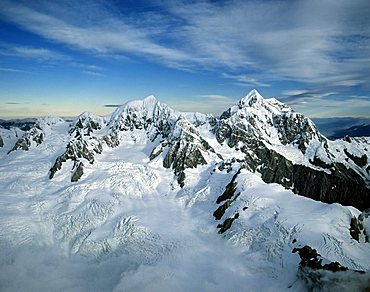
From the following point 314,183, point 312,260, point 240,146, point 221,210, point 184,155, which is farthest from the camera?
point 314,183

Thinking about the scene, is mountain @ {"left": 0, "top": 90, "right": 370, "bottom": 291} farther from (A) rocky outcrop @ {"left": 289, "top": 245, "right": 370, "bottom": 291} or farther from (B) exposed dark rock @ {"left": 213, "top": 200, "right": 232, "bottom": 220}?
(B) exposed dark rock @ {"left": 213, "top": 200, "right": 232, "bottom": 220}

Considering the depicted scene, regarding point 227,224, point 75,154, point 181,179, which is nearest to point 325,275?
point 227,224

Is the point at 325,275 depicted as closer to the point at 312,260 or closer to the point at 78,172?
the point at 312,260

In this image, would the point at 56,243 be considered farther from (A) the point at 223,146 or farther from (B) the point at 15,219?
(A) the point at 223,146

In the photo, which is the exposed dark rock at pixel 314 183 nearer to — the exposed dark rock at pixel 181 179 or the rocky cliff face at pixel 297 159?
the rocky cliff face at pixel 297 159

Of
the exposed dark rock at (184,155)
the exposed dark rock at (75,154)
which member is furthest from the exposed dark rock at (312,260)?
the exposed dark rock at (75,154)

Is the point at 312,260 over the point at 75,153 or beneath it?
beneath

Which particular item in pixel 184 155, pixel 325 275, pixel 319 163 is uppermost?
pixel 184 155

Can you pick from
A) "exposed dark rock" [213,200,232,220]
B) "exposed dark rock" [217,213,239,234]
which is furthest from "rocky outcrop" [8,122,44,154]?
"exposed dark rock" [217,213,239,234]
